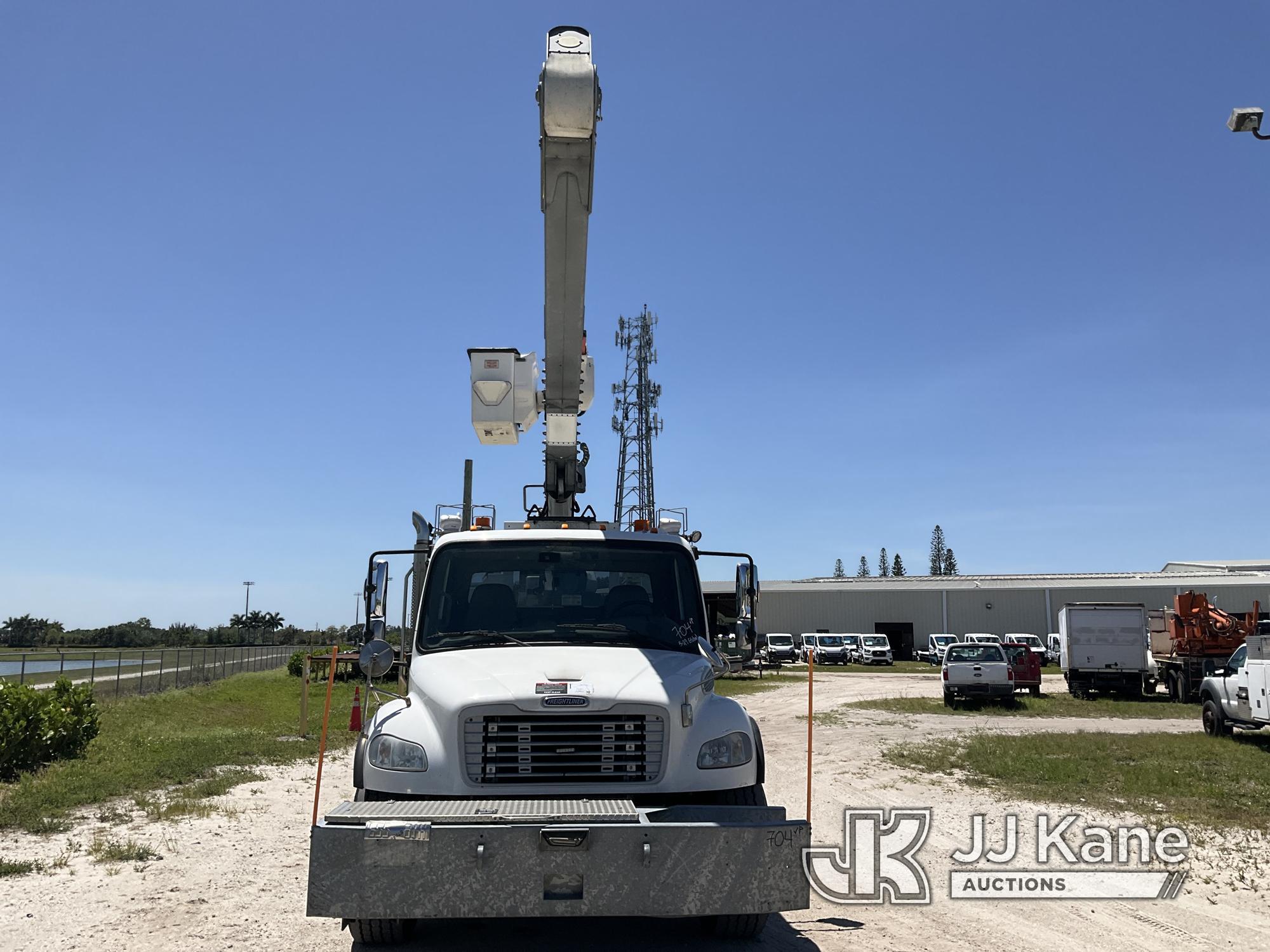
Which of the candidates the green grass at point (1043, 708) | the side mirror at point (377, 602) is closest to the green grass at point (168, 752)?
the side mirror at point (377, 602)

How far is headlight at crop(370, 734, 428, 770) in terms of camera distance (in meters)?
5.44

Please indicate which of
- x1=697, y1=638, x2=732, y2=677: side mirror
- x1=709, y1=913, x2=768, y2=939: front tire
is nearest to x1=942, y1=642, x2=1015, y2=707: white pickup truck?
x1=697, y1=638, x2=732, y2=677: side mirror

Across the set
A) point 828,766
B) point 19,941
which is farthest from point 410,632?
point 828,766

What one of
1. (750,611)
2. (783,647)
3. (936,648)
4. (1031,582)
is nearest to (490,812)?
(750,611)

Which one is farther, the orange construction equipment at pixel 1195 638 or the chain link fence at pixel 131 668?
the orange construction equipment at pixel 1195 638

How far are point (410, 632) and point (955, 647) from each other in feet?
71.6

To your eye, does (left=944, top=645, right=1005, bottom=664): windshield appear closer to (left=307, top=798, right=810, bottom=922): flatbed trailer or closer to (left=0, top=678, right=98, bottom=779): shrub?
(left=0, top=678, right=98, bottom=779): shrub

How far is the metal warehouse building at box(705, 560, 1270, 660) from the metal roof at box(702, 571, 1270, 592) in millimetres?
68

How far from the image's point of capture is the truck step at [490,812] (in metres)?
4.71

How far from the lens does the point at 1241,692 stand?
50.1 ft

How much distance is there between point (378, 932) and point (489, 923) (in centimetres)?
95

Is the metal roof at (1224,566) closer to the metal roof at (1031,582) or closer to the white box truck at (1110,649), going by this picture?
the metal roof at (1031,582)

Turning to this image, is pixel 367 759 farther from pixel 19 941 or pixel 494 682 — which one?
pixel 19 941

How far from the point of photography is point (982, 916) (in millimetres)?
6602
